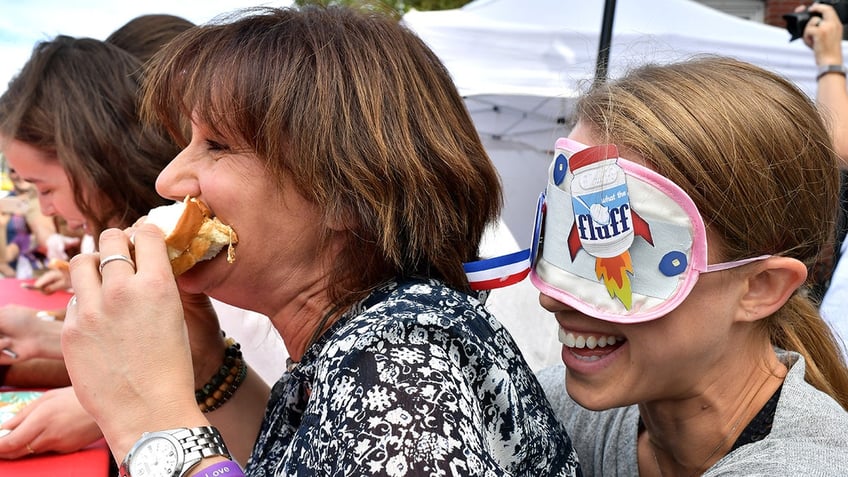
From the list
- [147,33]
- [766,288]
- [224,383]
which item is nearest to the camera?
[766,288]

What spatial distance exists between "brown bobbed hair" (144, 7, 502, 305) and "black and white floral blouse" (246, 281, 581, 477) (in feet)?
0.40

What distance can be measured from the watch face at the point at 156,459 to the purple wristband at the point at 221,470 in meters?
0.04

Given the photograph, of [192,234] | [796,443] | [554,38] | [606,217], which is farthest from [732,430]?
[554,38]

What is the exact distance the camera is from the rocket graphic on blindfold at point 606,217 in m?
→ 1.46

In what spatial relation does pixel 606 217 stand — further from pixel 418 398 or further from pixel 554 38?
pixel 554 38

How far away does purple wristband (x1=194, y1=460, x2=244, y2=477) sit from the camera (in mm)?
1237

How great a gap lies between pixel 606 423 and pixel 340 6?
1182 millimetres

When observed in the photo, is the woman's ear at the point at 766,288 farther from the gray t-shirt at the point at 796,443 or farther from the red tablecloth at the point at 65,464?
the red tablecloth at the point at 65,464

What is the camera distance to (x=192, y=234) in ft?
4.82

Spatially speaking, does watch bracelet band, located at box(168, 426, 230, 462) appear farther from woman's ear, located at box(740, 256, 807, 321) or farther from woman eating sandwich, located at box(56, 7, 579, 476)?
woman's ear, located at box(740, 256, 807, 321)

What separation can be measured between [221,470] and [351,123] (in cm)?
67

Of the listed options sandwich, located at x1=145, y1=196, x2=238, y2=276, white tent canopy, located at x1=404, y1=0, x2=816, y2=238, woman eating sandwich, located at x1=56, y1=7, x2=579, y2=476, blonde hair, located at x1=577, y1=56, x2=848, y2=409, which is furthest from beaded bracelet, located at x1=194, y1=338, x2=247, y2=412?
white tent canopy, located at x1=404, y1=0, x2=816, y2=238

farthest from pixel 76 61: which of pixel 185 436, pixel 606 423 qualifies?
pixel 606 423

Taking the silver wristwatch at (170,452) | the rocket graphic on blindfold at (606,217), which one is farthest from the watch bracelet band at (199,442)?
the rocket graphic on blindfold at (606,217)
